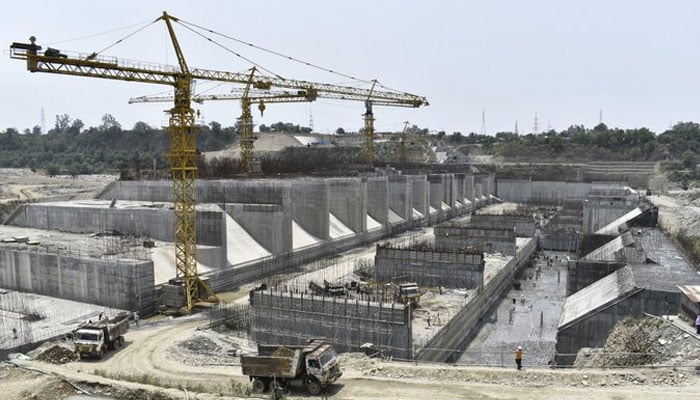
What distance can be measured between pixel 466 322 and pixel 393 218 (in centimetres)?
2861

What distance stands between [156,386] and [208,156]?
99.7 metres

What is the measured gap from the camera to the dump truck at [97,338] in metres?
17.2

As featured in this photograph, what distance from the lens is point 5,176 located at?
8919cm

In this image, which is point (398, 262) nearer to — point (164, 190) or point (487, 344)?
point (487, 344)

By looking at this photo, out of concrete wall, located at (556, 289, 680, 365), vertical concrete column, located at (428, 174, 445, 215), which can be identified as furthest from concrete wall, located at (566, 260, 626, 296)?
vertical concrete column, located at (428, 174, 445, 215)

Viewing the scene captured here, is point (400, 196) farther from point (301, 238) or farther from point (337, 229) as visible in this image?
point (301, 238)

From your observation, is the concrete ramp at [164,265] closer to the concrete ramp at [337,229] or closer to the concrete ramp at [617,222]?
the concrete ramp at [337,229]

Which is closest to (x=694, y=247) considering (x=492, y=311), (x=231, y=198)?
(x=492, y=311)

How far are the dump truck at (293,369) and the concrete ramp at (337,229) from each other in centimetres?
2689

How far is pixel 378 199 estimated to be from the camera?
1929 inches

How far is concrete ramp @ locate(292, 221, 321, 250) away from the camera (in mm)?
36819

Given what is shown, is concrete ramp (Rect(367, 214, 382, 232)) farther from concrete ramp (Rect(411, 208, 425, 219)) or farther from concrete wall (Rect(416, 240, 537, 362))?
concrete wall (Rect(416, 240, 537, 362))

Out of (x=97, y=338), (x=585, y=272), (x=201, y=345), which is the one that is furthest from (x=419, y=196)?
(x=97, y=338)

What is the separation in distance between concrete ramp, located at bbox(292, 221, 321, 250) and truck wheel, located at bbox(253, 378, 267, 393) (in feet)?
74.9
